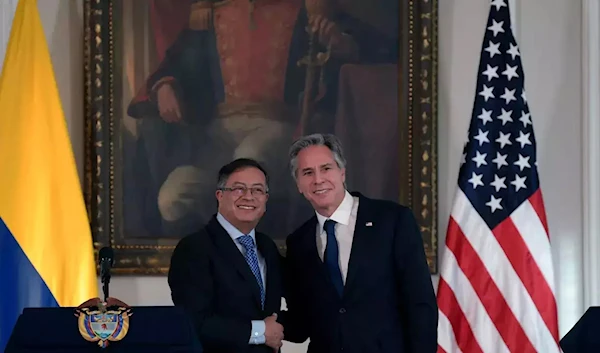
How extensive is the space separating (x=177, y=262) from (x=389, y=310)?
87cm

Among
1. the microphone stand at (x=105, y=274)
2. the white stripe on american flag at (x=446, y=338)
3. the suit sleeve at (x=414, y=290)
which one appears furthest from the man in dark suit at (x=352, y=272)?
the white stripe on american flag at (x=446, y=338)

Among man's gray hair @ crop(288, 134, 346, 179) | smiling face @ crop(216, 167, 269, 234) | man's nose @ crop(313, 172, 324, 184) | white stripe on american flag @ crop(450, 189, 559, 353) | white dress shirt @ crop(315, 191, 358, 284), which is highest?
man's gray hair @ crop(288, 134, 346, 179)

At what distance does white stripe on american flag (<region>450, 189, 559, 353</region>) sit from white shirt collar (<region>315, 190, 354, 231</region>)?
45.6 inches

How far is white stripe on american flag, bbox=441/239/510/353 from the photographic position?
436 centimetres

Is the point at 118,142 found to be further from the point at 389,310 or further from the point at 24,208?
the point at 389,310

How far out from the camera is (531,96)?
482cm

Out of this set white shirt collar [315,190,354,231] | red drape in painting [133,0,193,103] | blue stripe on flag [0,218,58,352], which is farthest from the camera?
red drape in painting [133,0,193,103]

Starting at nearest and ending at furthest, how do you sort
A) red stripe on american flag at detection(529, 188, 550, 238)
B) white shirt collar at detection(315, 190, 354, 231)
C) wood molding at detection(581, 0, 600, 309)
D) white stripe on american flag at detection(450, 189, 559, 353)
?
white shirt collar at detection(315, 190, 354, 231), white stripe on american flag at detection(450, 189, 559, 353), red stripe on american flag at detection(529, 188, 550, 238), wood molding at detection(581, 0, 600, 309)

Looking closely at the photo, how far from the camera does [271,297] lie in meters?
3.46

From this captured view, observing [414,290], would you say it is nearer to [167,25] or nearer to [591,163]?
[591,163]

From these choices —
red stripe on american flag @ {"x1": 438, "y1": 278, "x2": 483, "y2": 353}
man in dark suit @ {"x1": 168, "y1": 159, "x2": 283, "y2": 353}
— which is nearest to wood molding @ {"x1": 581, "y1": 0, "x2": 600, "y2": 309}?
red stripe on american flag @ {"x1": 438, "y1": 278, "x2": 483, "y2": 353}

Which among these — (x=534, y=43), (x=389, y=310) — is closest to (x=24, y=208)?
(x=389, y=310)

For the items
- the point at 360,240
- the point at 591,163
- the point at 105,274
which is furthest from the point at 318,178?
the point at 591,163

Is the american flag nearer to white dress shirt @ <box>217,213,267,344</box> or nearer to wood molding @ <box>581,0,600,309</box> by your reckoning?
wood molding @ <box>581,0,600,309</box>
